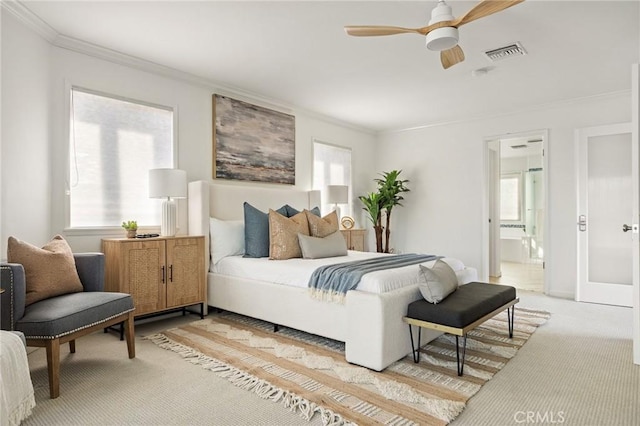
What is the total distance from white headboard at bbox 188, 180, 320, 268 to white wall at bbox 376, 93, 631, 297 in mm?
2178

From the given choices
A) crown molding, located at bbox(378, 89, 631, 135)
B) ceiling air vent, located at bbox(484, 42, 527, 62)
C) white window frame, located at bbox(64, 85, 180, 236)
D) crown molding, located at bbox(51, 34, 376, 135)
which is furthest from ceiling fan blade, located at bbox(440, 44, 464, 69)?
crown molding, located at bbox(378, 89, 631, 135)

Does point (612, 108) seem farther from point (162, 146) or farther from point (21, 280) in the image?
point (21, 280)

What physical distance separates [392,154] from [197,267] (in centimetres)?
420

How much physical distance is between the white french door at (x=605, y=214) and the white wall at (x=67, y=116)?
4.13 meters

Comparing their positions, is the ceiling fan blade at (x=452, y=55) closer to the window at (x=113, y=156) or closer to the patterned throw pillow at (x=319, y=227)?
the patterned throw pillow at (x=319, y=227)

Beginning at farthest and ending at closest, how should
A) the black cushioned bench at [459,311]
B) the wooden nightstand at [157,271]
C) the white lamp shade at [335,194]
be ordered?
the white lamp shade at [335,194], the wooden nightstand at [157,271], the black cushioned bench at [459,311]

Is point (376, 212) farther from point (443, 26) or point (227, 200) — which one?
point (443, 26)

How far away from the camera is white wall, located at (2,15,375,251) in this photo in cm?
285

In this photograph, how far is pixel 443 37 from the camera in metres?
2.42

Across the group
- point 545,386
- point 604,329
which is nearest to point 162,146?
point 545,386

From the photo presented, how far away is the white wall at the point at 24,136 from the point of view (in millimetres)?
2670

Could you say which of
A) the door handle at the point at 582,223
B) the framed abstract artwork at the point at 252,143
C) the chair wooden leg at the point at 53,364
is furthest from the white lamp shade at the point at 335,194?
the chair wooden leg at the point at 53,364

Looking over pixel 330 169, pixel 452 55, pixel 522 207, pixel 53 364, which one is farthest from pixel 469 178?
pixel 53 364

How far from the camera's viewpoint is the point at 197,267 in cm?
379
